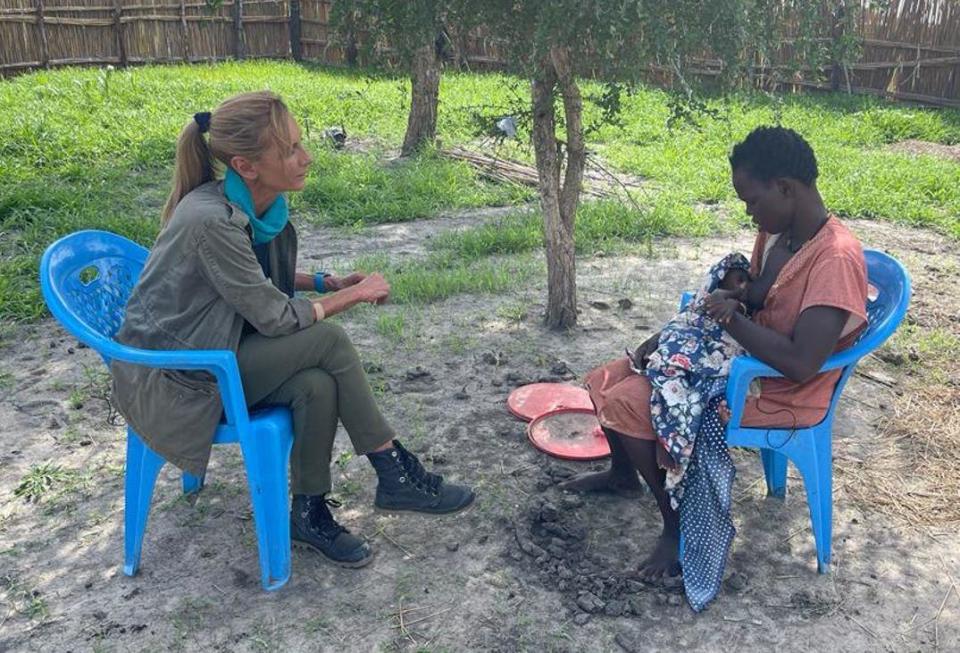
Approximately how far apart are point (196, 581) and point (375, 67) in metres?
2.54

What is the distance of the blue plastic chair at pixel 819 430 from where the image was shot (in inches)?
110

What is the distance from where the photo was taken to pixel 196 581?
9.71 feet

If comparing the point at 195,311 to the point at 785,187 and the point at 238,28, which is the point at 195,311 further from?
the point at 238,28

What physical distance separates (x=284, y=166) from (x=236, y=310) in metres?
0.48

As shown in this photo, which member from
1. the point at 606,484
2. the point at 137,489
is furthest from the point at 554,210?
the point at 137,489

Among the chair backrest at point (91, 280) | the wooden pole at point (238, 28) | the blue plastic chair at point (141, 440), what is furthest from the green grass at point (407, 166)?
Result: the wooden pole at point (238, 28)

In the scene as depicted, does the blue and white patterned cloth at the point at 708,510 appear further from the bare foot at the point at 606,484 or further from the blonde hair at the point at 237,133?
the blonde hair at the point at 237,133

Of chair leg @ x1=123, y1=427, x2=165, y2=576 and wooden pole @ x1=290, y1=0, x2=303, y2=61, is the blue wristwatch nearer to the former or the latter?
chair leg @ x1=123, y1=427, x2=165, y2=576

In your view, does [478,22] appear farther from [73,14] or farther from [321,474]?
[73,14]

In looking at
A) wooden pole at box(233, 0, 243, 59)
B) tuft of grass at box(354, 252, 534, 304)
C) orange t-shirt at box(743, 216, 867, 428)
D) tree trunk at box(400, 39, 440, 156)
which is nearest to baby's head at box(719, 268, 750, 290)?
orange t-shirt at box(743, 216, 867, 428)

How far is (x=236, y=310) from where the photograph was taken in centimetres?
275

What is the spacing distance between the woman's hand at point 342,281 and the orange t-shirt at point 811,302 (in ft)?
4.56

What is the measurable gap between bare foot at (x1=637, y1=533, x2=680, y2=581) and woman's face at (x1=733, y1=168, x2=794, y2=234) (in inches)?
42.7

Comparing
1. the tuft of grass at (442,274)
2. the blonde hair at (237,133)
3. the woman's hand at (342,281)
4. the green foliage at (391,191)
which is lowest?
the tuft of grass at (442,274)
